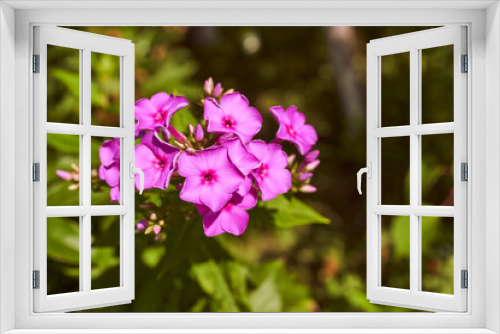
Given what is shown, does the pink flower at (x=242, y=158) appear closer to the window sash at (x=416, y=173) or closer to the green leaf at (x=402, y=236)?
the window sash at (x=416, y=173)

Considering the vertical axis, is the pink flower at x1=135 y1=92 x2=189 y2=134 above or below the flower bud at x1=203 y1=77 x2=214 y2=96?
below

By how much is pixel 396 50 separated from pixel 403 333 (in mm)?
1054

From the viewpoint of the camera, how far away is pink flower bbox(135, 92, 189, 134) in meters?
1.92

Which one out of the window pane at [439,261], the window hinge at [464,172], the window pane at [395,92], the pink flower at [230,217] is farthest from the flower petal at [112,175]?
the window pane at [395,92]

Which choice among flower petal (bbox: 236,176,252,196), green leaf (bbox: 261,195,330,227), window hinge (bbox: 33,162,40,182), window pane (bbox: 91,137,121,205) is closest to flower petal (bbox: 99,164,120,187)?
window pane (bbox: 91,137,121,205)

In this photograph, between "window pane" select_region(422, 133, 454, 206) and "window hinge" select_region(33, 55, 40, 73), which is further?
"window pane" select_region(422, 133, 454, 206)

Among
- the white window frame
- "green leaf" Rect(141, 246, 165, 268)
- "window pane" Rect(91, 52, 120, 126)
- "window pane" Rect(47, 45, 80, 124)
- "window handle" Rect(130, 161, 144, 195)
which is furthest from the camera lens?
"window pane" Rect(47, 45, 80, 124)

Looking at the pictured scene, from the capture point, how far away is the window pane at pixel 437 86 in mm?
2941

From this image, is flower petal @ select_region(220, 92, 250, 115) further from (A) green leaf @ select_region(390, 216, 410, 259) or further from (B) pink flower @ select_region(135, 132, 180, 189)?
(A) green leaf @ select_region(390, 216, 410, 259)

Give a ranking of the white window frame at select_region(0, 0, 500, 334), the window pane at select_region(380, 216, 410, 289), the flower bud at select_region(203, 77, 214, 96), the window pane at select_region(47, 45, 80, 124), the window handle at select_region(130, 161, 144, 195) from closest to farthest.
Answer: the white window frame at select_region(0, 0, 500, 334) → the window handle at select_region(130, 161, 144, 195) → the flower bud at select_region(203, 77, 214, 96) → the window pane at select_region(47, 45, 80, 124) → the window pane at select_region(380, 216, 410, 289)

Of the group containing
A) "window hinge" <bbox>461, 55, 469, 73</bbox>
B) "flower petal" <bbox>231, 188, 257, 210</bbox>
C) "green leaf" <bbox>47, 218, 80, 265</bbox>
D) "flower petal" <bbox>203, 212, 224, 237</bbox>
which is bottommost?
"green leaf" <bbox>47, 218, 80, 265</bbox>

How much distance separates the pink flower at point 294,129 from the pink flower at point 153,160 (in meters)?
0.48

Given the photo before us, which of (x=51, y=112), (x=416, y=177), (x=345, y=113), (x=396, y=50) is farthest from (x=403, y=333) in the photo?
(x=51, y=112)

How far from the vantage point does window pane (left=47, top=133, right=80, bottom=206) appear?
1899 millimetres
